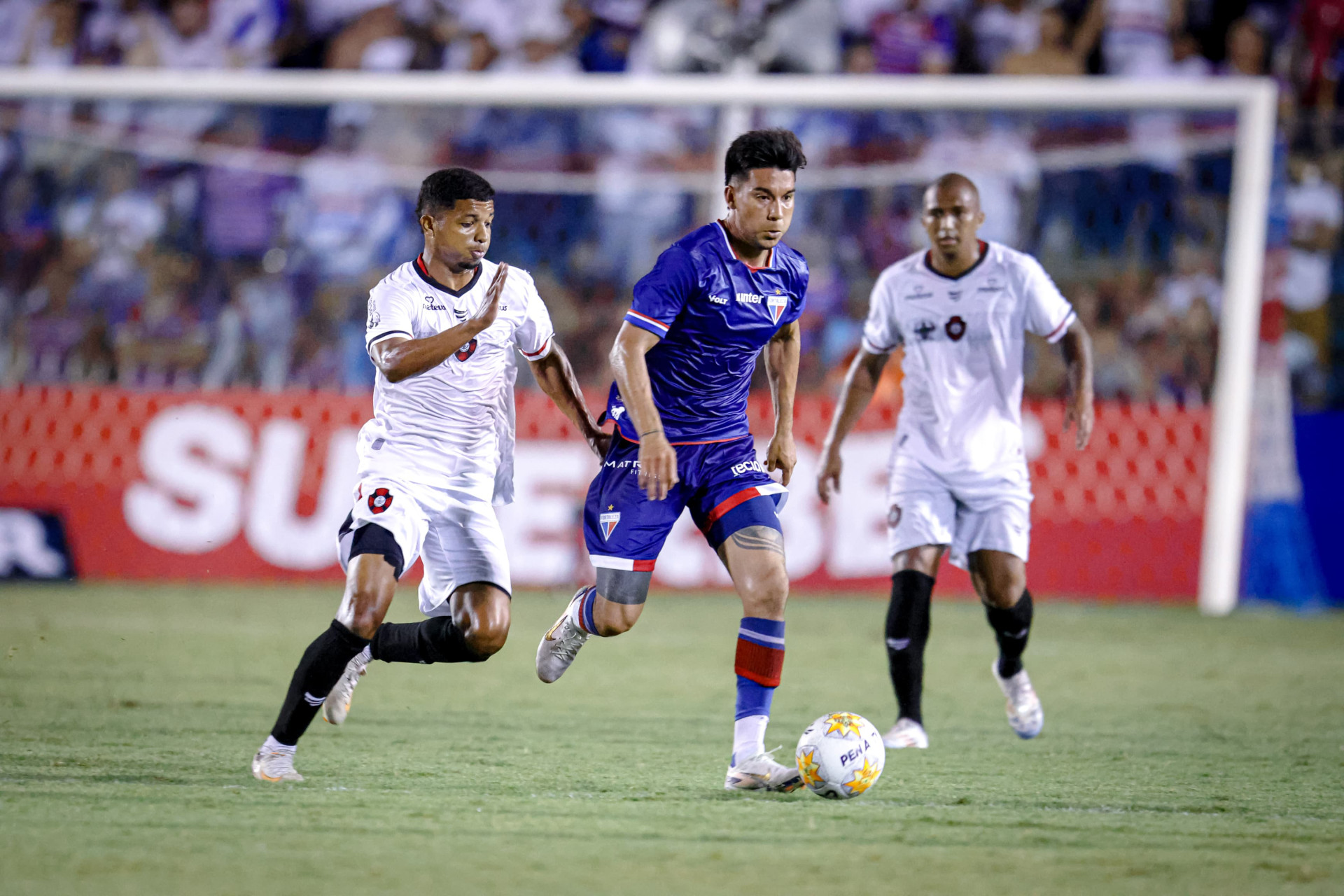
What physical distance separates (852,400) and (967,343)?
22.6 inches

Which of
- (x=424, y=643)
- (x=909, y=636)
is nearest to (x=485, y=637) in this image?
(x=424, y=643)

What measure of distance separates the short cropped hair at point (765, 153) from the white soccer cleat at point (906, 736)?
7.90 ft

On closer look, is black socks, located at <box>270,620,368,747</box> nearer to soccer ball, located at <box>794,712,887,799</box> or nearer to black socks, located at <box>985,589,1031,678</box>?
soccer ball, located at <box>794,712,887,799</box>

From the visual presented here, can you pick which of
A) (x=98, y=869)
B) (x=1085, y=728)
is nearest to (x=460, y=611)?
(x=98, y=869)

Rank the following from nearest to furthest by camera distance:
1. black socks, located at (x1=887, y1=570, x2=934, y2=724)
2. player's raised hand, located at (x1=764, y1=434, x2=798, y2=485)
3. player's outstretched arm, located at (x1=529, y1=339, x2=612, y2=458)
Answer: player's raised hand, located at (x1=764, y1=434, x2=798, y2=485) < player's outstretched arm, located at (x1=529, y1=339, x2=612, y2=458) < black socks, located at (x1=887, y1=570, x2=934, y2=724)

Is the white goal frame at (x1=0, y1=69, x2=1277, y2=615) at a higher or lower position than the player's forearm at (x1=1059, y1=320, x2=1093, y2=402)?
higher

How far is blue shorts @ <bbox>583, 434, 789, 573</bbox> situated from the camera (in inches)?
217

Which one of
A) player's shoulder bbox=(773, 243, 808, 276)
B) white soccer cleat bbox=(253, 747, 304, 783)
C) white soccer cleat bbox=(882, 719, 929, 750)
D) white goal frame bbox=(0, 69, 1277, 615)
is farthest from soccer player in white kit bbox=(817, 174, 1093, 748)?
white goal frame bbox=(0, 69, 1277, 615)

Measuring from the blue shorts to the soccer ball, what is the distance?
2.55ft

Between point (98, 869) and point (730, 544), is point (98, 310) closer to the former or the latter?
point (730, 544)

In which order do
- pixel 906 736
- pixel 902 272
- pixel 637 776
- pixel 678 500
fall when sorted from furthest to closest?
1. pixel 902 272
2. pixel 906 736
3. pixel 678 500
4. pixel 637 776

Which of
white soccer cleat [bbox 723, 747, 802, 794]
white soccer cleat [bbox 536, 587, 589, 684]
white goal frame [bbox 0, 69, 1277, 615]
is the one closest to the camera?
white soccer cleat [bbox 723, 747, 802, 794]

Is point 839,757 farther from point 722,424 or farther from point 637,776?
point 722,424

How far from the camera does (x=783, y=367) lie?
588cm
